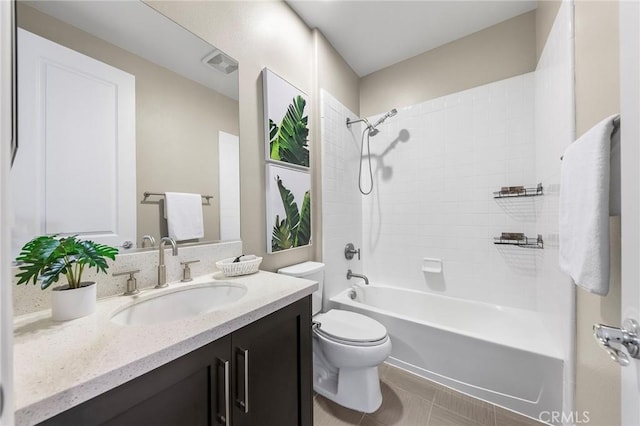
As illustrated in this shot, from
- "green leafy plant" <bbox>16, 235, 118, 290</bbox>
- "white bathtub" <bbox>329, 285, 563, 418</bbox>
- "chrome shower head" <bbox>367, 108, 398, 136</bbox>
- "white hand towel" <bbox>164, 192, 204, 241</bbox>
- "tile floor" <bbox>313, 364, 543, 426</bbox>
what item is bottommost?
"tile floor" <bbox>313, 364, 543, 426</bbox>

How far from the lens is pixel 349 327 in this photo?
1.60 meters

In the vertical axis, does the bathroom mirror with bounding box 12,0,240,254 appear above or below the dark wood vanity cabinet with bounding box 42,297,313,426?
above

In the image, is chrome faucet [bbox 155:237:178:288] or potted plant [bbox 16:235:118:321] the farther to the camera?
chrome faucet [bbox 155:237:178:288]

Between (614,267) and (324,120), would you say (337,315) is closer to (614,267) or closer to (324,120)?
(614,267)

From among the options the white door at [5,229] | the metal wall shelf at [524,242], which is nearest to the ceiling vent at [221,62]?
the white door at [5,229]

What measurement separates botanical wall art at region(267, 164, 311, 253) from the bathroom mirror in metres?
0.26

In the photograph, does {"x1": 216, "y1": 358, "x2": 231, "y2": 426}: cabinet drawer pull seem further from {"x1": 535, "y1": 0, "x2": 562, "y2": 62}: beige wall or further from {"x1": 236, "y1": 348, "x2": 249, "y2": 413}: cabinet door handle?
{"x1": 535, "y1": 0, "x2": 562, "y2": 62}: beige wall

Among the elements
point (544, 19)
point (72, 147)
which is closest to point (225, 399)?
point (72, 147)

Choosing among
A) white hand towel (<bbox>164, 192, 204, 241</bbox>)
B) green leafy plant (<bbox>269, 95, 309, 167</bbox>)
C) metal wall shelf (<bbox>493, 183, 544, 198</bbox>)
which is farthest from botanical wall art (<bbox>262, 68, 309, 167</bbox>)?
metal wall shelf (<bbox>493, 183, 544, 198</bbox>)

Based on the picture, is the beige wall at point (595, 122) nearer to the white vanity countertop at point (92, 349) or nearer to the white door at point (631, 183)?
the white door at point (631, 183)

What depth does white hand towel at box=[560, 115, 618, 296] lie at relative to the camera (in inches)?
28.2

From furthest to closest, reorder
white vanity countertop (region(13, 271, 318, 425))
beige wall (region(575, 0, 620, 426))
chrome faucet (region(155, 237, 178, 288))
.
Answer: chrome faucet (region(155, 237, 178, 288)), beige wall (region(575, 0, 620, 426)), white vanity countertop (region(13, 271, 318, 425))

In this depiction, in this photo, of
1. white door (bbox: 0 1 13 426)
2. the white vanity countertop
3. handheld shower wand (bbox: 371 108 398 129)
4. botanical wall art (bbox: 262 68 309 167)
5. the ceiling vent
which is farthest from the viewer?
handheld shower wand (bbox: 371 108 398 129)

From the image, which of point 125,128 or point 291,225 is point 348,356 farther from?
point 125,128
